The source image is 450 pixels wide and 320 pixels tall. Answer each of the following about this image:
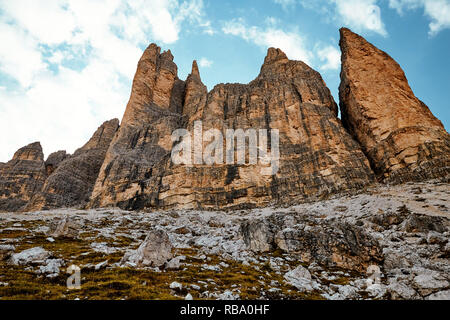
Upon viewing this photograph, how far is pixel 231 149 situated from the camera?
60688 millimetres

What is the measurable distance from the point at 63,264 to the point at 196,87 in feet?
345

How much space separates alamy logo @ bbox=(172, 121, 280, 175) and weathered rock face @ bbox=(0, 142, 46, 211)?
6989 cm

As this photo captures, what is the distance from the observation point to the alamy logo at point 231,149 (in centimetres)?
5809

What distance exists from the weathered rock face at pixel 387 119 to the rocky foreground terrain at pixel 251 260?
1606 centimetres

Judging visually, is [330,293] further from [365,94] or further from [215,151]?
[365,94]

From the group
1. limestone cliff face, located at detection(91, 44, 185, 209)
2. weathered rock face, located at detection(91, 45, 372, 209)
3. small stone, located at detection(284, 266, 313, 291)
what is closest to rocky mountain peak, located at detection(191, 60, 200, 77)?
limestone cliff face, located at detection(91, 44, 185, 209)

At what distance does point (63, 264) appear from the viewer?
14.3 m

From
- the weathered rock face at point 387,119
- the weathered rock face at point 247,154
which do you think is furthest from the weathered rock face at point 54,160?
the weathered rock face at point 387,119

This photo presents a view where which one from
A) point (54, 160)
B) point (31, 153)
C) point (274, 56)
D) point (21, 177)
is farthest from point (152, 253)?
point (54, 160)

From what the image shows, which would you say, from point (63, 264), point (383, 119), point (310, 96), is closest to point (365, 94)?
point (383, 119)

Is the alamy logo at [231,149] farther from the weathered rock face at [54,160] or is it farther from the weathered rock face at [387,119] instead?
the weathered rock face at [54,160]

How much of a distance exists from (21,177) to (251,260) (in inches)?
4545

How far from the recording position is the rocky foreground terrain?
456 inches

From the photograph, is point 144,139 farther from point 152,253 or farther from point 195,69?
point 195,69
